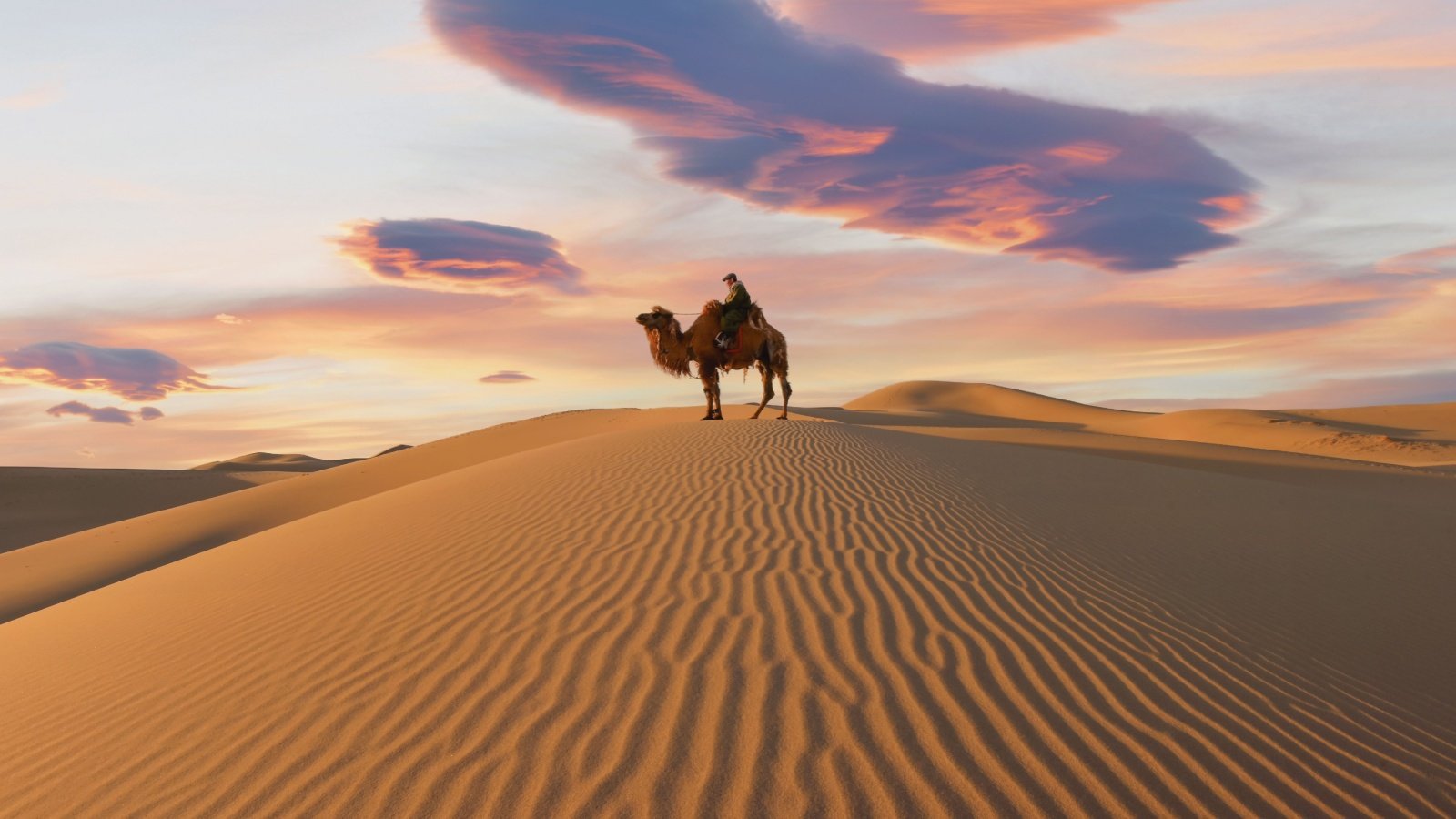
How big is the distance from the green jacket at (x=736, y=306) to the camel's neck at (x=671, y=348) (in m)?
1.24

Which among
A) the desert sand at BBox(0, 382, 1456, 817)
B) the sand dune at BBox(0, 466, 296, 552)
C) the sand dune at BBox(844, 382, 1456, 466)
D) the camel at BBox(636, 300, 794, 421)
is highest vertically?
the camel at BBox(636, 300, 794, 421)

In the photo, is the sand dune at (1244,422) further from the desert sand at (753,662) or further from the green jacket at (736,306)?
the desert sand at (753,662)

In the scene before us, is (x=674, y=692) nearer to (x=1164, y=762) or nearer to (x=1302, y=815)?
(x=1164, y=762)

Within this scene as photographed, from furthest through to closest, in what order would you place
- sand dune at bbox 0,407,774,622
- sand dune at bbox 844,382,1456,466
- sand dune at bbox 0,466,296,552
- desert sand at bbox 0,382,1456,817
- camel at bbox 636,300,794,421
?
sand dune at bbox 844,382,1456,466, sand dune at bbox 0,466,296,552, camel at bbox 636,300,794,421, sand dune at bbox 0,407,774,622, desert sand at bbox 0,382,1456,817

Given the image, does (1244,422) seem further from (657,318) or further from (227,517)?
(227,517)

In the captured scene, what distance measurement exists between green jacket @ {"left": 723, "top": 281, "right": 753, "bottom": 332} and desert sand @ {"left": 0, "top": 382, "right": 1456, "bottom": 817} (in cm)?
569

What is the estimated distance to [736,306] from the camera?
18297mm

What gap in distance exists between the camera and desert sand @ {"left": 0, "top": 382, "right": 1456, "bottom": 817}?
179 inches

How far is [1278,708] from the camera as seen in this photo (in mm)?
5652

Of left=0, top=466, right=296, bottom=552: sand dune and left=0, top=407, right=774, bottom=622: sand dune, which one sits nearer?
left=0, top=407, right=774, bottom=622: sand dune

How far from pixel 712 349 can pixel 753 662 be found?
13.4 meters

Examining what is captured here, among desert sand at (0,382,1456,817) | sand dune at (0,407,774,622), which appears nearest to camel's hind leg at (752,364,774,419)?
desert sand at (0,382,1456,817)

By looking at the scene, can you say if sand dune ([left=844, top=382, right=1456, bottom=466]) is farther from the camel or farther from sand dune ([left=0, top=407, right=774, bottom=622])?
the camel

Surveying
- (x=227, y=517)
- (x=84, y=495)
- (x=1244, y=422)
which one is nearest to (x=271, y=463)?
(x=84, y=495)
